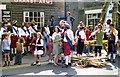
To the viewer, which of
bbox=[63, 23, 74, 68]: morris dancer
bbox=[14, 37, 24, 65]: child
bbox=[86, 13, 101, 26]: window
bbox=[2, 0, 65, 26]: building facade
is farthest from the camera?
bbox=[86, 13, 101, 26]: window

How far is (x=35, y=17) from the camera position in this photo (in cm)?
1622

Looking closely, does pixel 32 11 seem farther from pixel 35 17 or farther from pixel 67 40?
pixel 67 40

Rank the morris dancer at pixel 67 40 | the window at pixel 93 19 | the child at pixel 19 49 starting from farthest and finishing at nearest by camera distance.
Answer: the window at pixel 93 19 → the child at pixel 19 49 → the morris dancer at pixel 67 40

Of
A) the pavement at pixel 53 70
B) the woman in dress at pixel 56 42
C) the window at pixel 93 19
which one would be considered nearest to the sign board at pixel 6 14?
the pavement at pixel 53 70

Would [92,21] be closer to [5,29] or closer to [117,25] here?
[117,25]

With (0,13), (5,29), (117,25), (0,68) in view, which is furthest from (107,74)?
(0,13)

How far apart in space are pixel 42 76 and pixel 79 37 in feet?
13.4

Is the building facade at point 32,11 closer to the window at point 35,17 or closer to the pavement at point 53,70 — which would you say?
the window at point 35,17

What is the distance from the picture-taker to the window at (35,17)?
52.6 ft

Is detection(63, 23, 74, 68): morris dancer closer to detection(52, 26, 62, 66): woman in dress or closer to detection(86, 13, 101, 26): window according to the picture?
detection(52, 26, 62, 66): woman in dress

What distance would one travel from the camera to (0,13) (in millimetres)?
14672

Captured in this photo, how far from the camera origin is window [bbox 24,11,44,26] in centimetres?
1605

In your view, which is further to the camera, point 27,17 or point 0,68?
point 27,17

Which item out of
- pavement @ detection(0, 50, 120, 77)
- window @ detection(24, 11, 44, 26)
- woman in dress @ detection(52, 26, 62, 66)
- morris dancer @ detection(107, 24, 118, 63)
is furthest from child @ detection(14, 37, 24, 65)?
window @ detection(24, 11, 44, 26)
